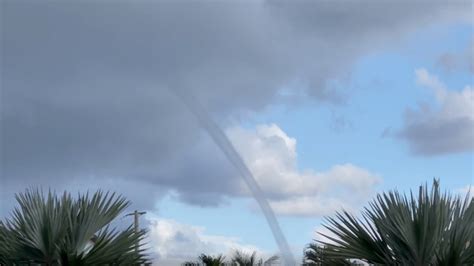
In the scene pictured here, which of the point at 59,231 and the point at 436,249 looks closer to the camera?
the point at 436,249

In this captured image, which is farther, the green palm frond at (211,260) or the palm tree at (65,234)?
the green palm frond at (211,260)

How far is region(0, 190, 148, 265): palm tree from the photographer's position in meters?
13.6

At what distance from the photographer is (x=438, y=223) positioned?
1213 centimetres

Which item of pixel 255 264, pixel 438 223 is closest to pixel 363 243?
pixel 438 223

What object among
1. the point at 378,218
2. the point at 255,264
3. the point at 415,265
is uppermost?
the point at 255,264

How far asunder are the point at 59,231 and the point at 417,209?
669 centimetres

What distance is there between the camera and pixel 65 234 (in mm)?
13664

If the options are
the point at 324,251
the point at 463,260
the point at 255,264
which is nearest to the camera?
the point at 463,260

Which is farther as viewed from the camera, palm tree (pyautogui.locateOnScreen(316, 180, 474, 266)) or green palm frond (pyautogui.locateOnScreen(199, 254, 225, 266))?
green palm frond (pyautogui.locateOnScreen(199, 254, 225, 266))

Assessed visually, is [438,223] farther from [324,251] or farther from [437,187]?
[324,251]

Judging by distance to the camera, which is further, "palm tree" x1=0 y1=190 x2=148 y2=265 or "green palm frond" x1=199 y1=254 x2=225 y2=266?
"green palm frond" x1=199 y1=254 x2=225 y2=266

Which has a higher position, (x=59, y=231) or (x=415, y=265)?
(x=59, y=231)

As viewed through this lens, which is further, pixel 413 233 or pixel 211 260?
pixel 211 260

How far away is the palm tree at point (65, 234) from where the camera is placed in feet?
44.5
